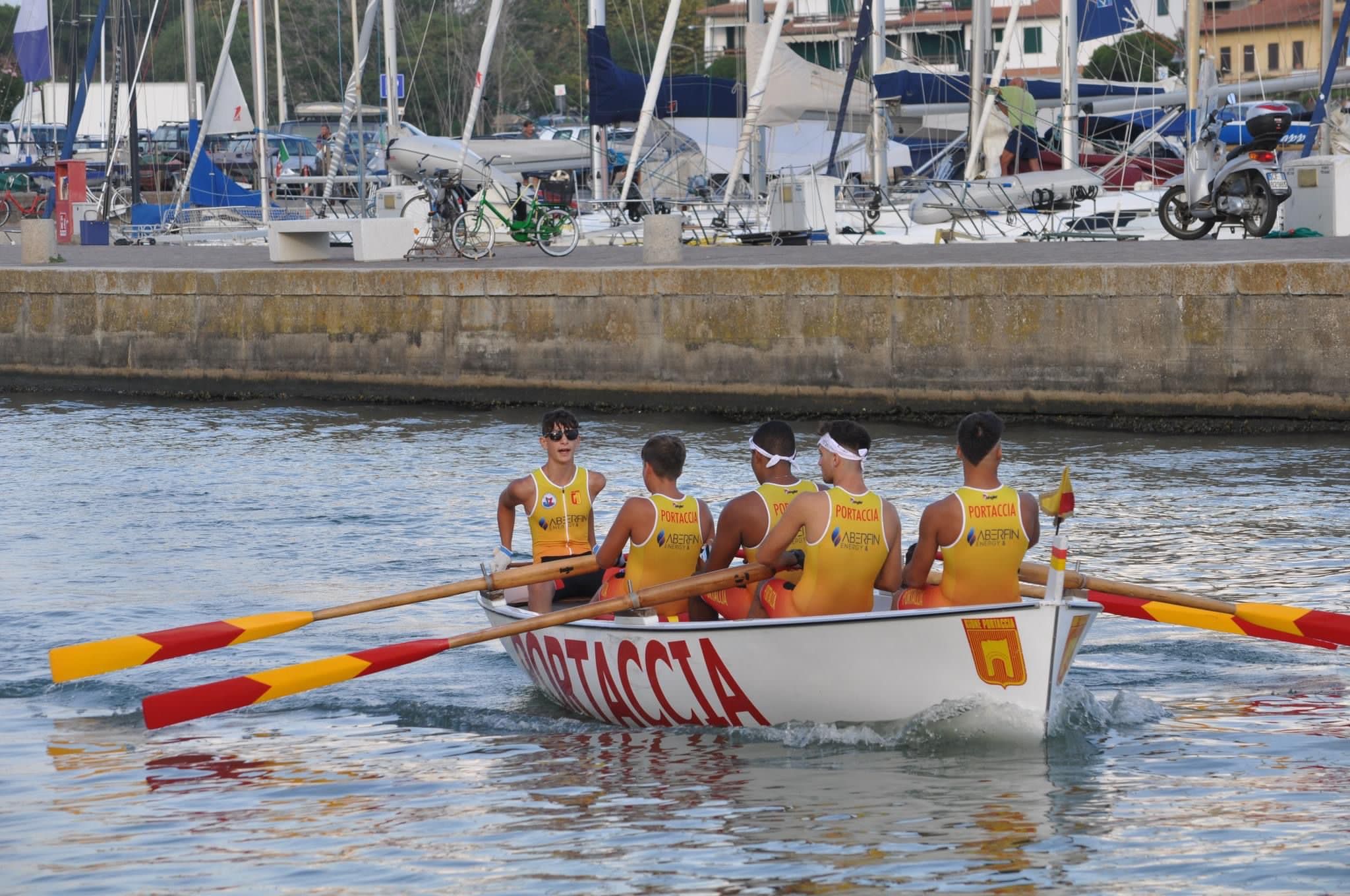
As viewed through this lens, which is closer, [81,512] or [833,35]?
[81,512]

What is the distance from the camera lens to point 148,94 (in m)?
61.2

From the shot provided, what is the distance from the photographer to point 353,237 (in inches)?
997

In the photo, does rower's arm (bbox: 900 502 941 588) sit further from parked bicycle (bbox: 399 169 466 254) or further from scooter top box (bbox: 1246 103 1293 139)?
parked bicycle (bbox: 399 169 466 254)

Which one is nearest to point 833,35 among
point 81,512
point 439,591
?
point 81,512

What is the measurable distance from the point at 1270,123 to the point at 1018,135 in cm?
1151

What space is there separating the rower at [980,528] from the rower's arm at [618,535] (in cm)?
Answer: 152

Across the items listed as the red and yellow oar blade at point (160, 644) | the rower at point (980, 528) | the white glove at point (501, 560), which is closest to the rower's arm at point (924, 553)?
the rower at point (980, 528)

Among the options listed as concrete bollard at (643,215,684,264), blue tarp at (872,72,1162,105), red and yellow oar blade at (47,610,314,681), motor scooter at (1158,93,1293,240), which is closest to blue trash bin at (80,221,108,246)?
blue tarp at (872,72,1162,105)

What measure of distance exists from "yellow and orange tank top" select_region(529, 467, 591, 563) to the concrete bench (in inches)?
612

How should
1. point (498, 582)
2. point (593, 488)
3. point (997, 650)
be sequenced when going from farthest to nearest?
point (593, 488) → point (498, 582) → point (997, 650)

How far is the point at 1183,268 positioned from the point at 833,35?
55.5 feet

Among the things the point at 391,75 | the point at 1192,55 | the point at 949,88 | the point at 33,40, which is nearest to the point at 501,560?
the point at 1192,55

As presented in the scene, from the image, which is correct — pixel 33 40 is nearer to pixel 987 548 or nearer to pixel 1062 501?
pixel 987 548

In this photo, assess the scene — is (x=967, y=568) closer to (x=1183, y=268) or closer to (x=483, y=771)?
(x=483, y=771)
